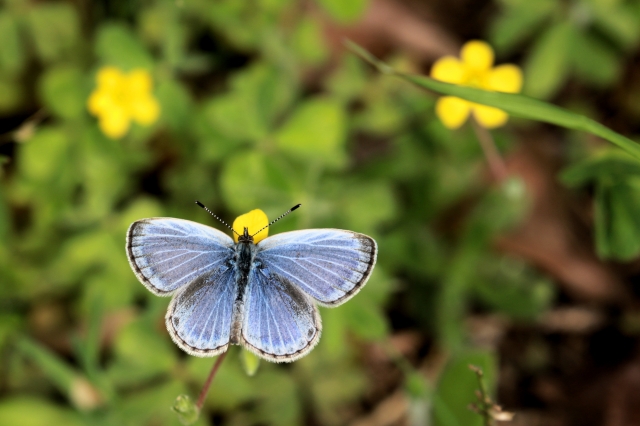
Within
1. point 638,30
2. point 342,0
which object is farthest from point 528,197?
point 342,0

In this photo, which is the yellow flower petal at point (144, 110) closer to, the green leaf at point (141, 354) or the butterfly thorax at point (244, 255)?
the green leaf at point (141, 354)

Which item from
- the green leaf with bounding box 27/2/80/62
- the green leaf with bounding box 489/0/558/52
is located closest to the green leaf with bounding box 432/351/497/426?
the green leaf with bounding box 489/0/558/52

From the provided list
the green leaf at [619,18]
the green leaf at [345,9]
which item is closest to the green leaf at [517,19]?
the green leaf at [619,18]

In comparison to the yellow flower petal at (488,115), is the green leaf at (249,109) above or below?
above

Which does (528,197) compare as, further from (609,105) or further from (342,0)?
(342,0)

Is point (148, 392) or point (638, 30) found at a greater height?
point (638, 30)

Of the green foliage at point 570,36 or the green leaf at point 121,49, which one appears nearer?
the green leaf at point 121,49

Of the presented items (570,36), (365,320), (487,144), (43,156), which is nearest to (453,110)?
(487,144)
